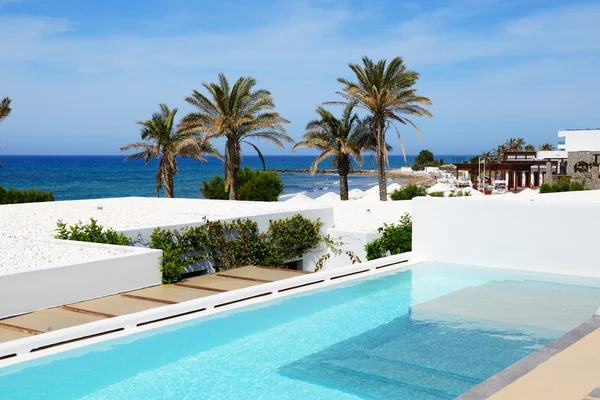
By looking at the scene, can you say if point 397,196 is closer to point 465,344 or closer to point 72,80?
point 465,344

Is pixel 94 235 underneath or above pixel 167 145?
underneath

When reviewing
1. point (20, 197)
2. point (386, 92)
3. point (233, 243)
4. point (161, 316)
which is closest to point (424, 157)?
point (386, 92)

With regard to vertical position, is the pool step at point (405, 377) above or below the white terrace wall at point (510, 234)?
below

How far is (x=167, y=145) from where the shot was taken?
33.1 m

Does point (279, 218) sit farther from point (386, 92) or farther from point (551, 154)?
point (551, 154)

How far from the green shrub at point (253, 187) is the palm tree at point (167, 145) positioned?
480 centimetres

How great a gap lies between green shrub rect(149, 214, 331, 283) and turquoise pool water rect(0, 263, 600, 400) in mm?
2911

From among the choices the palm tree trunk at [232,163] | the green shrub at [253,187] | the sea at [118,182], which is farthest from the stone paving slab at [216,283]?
the sea at [118,182]

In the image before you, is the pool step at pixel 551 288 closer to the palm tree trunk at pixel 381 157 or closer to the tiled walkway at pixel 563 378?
the tiled walkway at pixel 563 378

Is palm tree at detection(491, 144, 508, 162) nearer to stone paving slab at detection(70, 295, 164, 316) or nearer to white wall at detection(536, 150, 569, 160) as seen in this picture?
white wall at detection(536, 150, 569, 160)

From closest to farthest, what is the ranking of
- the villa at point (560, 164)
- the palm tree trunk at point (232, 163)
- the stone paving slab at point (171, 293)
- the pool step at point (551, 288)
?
the stone paving slab at point (171, 293), the pool step at point (551, 288), the palm tree trunk at point (232, 163), the villa at point (560, 164)

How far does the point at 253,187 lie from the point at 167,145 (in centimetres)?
641

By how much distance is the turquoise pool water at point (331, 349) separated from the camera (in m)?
7.62

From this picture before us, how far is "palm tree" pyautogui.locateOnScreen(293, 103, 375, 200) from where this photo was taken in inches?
1200
